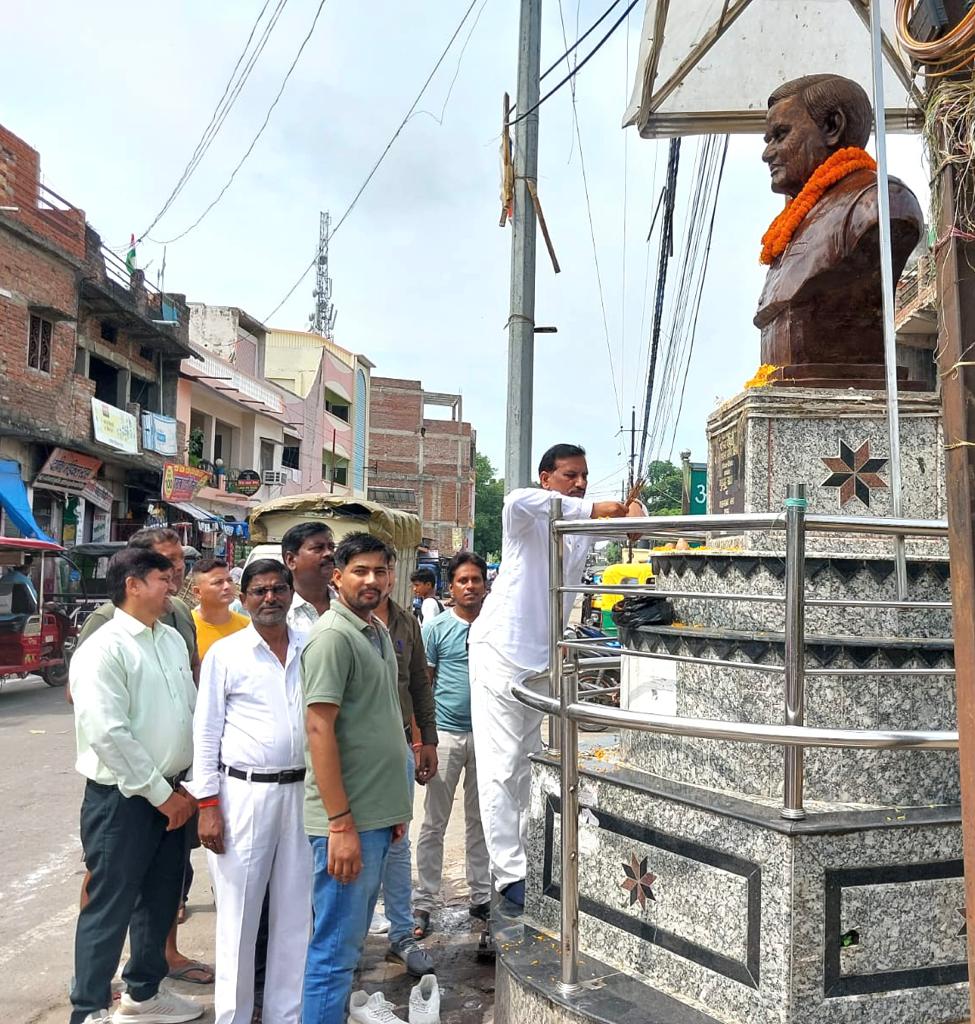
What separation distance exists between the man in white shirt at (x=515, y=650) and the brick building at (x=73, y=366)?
14.8 meters

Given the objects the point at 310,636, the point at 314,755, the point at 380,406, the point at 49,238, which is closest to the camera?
the point at 314,755

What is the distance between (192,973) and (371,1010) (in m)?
0.97

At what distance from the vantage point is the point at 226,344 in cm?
2842

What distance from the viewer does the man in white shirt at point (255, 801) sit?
9.93 feet

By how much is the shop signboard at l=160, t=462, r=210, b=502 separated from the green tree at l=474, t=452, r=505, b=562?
38.6 meters

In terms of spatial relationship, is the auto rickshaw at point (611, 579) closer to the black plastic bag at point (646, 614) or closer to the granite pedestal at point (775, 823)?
the black plastic bag at point (646, 614)

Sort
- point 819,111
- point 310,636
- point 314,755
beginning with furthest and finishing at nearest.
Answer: point 819,111 → point 310,636 → point 314,755

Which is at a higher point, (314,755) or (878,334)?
(878,334)

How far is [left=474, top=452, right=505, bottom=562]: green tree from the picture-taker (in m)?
64.2

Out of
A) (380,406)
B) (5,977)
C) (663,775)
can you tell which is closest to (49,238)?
(5,977)

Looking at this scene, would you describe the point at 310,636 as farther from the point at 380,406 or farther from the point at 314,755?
the point at 380,406

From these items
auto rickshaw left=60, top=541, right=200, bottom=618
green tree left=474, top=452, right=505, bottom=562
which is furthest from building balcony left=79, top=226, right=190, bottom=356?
green tree left=474, top=452, right=505, bottom=562

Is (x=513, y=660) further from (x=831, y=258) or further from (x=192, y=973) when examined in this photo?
(x=831, y=258)

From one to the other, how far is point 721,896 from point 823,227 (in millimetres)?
2730
